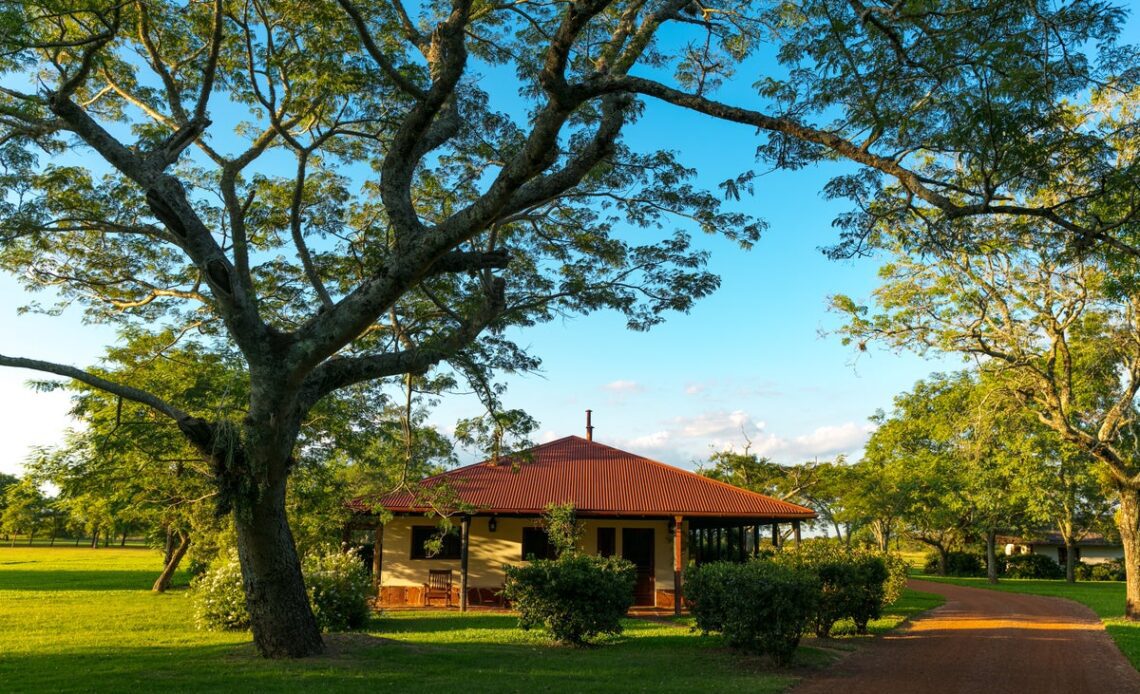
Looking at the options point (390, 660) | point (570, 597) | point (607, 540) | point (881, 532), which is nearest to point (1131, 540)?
point (607, 540)

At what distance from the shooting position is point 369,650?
37.0 ft

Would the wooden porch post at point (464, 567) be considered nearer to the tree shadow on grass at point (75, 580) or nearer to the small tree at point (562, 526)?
the small tree at point (562, 526)

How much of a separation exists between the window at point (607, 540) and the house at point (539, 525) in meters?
0.03

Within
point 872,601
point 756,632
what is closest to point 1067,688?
point 756,632

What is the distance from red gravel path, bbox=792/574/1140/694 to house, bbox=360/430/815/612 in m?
4.94

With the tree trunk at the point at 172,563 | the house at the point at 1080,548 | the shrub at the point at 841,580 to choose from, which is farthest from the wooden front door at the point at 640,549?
the house at the point at 1080,548

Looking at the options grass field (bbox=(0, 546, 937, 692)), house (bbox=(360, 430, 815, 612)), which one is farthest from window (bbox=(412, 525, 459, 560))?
grass field (bbox=(0, 546, 937, 692))

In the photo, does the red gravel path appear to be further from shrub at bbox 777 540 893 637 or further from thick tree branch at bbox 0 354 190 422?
thick tree branch at bbox 0 354 190 422

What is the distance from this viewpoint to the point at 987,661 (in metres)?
11.9

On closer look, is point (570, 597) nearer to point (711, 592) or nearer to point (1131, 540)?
point (711, 592)

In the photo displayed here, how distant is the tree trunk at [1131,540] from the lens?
18.6 metres

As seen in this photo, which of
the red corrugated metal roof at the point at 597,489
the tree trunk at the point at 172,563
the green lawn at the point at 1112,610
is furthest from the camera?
the tree trunk at the point at 172,563

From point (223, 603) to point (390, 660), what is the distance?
5.54 metres

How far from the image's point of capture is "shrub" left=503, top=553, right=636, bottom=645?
12438 mm
